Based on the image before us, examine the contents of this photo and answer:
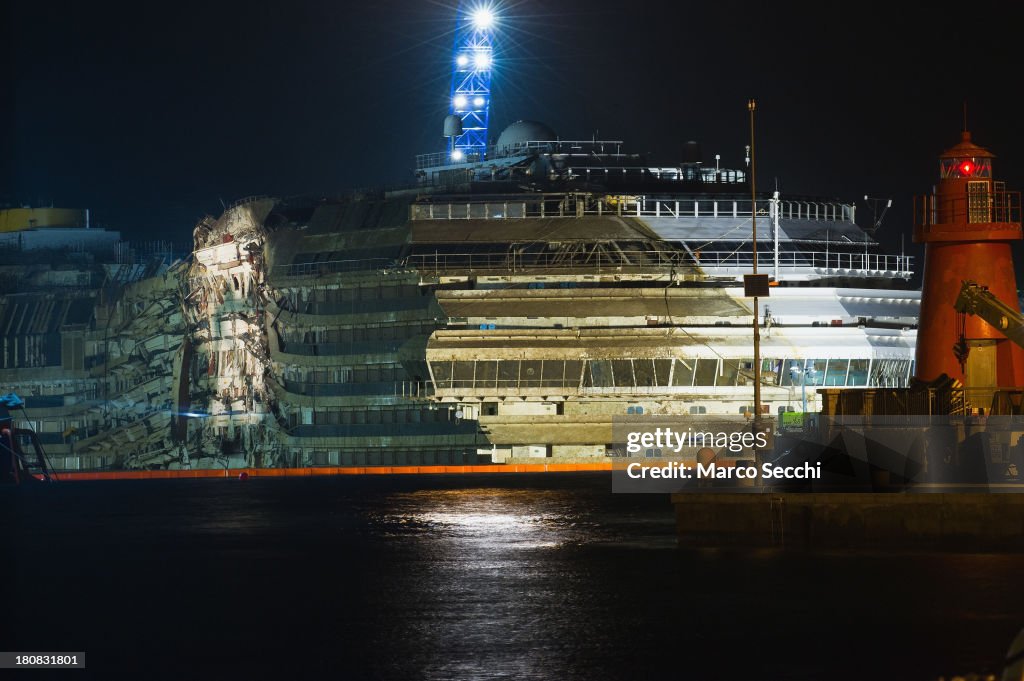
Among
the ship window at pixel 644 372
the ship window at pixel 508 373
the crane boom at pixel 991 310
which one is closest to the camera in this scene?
the crane boom at pixel 991 310

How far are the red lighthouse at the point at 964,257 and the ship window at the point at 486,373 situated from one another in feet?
183

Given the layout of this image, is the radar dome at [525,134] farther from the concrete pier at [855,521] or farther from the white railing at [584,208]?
the concrete pier at [855,521]

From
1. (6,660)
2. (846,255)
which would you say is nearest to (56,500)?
(846,255)

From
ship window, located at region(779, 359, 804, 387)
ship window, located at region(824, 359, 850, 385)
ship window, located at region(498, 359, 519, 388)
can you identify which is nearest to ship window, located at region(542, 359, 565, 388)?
ship window, located at region(498, 359, 519, 388)

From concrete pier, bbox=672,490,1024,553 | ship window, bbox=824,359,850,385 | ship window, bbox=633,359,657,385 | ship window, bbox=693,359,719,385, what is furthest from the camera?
ship window, bbox=824,359,850,385

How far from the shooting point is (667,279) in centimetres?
13712

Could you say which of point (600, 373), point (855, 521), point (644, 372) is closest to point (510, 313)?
point (600, 373)

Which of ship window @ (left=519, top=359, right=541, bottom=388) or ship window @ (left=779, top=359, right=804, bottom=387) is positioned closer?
ship window @ (left=519, top=359, right=541, bottom=388)

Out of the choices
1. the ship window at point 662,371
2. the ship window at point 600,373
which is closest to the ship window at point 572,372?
the ship window at point 600,373

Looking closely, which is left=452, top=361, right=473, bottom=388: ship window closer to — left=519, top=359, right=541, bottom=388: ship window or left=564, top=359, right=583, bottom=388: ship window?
left=519, top=359, right=541, bottom=388: ship window

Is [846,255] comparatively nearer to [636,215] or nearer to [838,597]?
[636,215]

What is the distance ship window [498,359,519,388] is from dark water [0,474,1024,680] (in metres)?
39.4

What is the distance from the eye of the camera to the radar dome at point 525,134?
504 ft

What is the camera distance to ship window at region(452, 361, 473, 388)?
13200 centimetres
